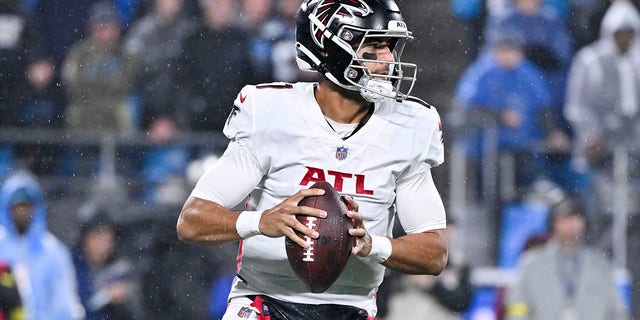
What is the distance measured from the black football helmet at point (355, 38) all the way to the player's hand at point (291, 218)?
1.24 ft

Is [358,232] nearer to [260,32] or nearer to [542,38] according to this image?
[260,32]

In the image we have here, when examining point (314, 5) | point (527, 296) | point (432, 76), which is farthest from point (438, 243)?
point (432, 76)

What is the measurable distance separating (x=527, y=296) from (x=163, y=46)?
2149 mm

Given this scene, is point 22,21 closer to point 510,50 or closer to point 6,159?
point 6,159

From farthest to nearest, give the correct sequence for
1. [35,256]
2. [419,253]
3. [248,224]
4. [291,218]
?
[35,256] → [419,253] → [248,224] → [291,218]

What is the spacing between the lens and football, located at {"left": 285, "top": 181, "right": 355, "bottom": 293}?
2.49 m

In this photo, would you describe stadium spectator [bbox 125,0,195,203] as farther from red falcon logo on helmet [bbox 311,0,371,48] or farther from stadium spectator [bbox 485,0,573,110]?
red falcon logo on helmet [bbox 311,0,371,48]

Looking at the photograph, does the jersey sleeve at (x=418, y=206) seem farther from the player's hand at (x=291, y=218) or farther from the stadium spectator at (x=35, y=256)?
the stadium spectator at (x=35, y=256)

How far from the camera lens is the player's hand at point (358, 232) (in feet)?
8.25

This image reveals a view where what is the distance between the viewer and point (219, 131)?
567 centimetres

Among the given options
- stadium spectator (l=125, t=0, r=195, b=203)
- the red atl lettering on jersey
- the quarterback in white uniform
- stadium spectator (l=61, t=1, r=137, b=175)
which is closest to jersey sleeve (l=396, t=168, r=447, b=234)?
the quarterback in white uniform

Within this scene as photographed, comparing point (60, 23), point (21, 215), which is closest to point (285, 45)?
point (60, 23)

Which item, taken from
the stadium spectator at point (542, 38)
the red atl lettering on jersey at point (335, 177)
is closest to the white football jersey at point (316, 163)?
the red atl lettering on jersey at point (335, 177)

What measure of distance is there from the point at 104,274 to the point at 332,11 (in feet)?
9.92
